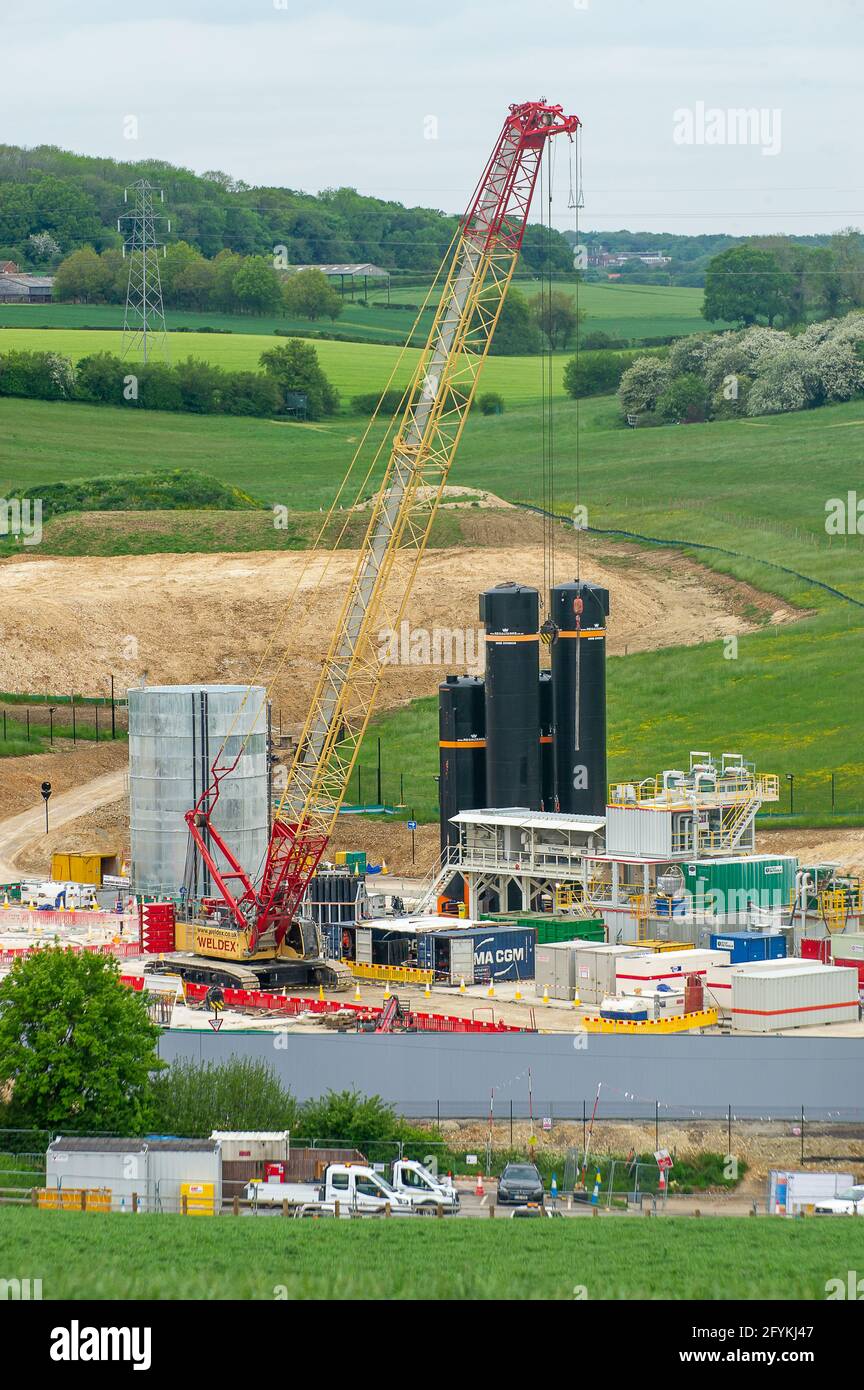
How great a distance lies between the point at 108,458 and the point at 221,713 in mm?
92449

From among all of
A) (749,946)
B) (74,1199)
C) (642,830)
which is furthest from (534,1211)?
(642,830)

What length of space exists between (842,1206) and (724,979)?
1677cm

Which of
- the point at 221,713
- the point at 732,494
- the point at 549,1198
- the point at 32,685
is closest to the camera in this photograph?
the point at 549,1198

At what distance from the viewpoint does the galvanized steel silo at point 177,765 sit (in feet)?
310

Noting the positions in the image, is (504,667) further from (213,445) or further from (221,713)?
(213,445)

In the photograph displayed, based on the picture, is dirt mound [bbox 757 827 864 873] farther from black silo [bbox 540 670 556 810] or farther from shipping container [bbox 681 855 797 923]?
shipping container [bbox 681 855 797 923]

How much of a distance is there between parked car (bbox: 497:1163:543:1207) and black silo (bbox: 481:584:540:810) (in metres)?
30.6

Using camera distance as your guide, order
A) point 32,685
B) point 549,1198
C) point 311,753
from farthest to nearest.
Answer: point 32,685 < point 311,753 < point 549,1198

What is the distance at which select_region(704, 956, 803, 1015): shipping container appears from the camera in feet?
245

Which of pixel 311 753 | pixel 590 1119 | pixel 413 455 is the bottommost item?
pixel 590 1119

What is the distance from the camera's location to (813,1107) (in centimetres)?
6812

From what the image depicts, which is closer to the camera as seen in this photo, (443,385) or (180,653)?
(443,385)

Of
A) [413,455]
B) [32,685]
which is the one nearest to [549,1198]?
[413,455]

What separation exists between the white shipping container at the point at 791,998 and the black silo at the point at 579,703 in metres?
19.2
